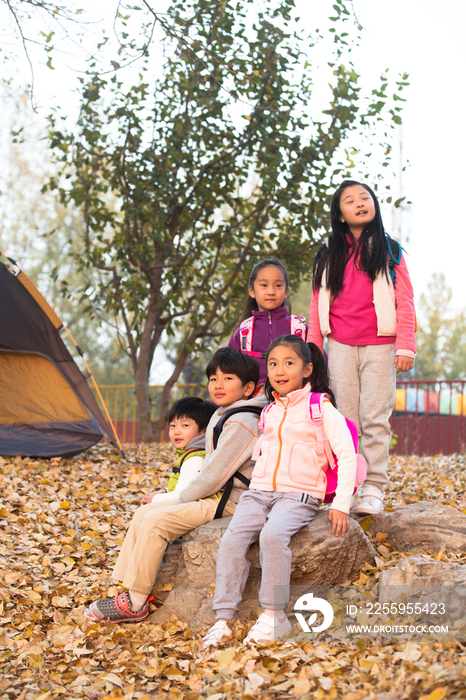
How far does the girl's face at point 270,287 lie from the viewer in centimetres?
319

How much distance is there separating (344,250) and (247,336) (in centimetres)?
70

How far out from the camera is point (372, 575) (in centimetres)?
261

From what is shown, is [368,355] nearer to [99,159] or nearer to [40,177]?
[99,159]

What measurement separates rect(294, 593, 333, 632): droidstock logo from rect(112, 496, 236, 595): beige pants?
55cm

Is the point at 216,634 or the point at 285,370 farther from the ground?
the point at 285,370

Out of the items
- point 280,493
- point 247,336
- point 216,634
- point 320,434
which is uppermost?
point 247,336

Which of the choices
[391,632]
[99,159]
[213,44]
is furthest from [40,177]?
[391,632]

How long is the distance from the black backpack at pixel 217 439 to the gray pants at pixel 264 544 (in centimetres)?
18

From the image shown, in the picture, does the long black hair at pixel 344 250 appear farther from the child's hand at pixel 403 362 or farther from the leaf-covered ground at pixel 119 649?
the leaf-covered ground at pixel 119 649

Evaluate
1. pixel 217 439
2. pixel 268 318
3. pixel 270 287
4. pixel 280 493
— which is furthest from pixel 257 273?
pixel 280 493

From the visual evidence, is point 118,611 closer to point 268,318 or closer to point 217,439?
point 217,439

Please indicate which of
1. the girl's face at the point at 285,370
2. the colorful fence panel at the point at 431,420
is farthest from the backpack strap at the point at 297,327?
the colorful fence panel at the point at 431,420

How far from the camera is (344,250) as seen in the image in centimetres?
312

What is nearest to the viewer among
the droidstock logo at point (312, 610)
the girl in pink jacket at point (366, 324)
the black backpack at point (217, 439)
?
the droidstock logo at point (312, 610)
